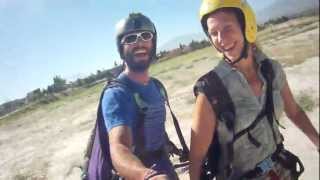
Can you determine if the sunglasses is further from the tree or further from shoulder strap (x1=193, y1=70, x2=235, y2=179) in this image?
the tree

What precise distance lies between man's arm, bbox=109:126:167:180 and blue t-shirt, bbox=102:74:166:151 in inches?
2.5

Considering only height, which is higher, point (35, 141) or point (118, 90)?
point (118, 90)

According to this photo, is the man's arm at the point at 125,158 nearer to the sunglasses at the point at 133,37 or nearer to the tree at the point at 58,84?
the sunglasses at the point at 133,37

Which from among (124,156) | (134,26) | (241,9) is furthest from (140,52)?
(124,156)

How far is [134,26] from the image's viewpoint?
3637 millimetres

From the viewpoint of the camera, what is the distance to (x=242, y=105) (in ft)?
10.3

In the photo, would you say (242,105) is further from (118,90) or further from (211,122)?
(118,90)

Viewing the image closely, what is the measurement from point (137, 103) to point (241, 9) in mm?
1010

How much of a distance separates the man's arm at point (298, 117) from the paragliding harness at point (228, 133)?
279mm

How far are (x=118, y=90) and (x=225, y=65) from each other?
79 centimetres

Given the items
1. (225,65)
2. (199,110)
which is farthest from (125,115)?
(225,65)

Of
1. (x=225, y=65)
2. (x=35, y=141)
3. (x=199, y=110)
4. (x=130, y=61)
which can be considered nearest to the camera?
(x=199, y=110)

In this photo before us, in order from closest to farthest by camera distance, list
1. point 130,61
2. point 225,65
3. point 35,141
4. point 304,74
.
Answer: point 225,65 < point 130,61 < point 304,74 < point 35,141

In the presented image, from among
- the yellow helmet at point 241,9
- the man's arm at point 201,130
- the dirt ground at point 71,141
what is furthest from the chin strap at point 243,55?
the dirt ground at point 71,141
